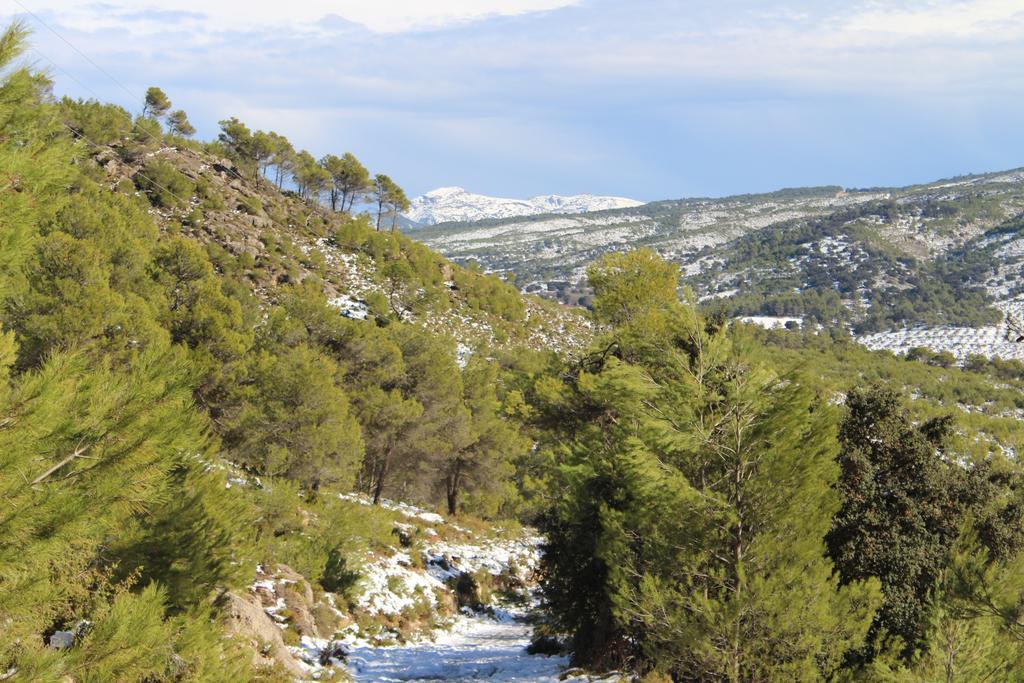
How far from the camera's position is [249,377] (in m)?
27.0

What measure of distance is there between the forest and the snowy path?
1.22 meters

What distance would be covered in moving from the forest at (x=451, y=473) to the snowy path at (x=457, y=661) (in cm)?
122

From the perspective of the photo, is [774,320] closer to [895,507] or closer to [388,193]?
[388,193]

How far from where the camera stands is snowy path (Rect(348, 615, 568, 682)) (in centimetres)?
1591

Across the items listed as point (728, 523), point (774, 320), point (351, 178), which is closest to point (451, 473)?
point (728, 523)

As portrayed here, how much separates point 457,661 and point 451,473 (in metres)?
20.1

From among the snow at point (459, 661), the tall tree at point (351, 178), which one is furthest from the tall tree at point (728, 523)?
the tall tree at point (351, 178)

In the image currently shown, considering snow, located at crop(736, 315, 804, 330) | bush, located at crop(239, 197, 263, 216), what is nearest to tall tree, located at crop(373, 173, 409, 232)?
bush, located at crop(239, 197, 263, 216)

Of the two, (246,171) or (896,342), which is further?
(896,342)

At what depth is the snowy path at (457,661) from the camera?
15914mm

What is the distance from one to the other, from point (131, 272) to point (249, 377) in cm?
623

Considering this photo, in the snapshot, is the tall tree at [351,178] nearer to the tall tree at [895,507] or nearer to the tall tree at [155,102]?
the tall tree at [155,102]

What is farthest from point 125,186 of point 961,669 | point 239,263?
point 961,669

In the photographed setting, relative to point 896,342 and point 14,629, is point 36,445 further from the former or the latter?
point 896,342
